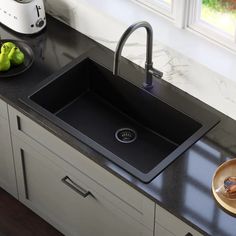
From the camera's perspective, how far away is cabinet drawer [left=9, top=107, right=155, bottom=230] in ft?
9.35

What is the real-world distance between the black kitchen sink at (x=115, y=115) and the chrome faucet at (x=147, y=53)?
8cm

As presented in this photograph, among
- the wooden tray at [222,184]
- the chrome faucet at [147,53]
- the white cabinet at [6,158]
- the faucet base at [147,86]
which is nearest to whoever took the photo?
the wooden tray at [222,184]

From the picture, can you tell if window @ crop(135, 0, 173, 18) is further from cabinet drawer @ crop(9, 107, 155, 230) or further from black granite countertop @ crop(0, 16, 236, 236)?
cabinet drawer @ crop(9, 107, 155, 230)

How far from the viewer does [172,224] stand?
2758 millimetres

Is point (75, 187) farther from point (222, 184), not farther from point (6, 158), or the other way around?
point (222, 184)

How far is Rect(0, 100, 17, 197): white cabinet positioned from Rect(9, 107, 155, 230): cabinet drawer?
5cm

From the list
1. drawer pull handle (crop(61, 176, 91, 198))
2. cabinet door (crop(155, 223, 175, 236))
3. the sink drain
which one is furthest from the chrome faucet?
cabinet door (crop(155, 223, 175, 236))

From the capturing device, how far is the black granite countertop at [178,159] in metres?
2.68

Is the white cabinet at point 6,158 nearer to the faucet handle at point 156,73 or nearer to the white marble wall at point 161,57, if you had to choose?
the white marble wall at point 161,57

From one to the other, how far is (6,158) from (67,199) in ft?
1.31

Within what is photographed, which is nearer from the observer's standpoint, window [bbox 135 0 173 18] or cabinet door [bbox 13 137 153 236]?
cabinet door [bbox 13 137 153 236]

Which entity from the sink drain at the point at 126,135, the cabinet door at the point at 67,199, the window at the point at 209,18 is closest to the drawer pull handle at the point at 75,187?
the cabinet door at the point at 67,199

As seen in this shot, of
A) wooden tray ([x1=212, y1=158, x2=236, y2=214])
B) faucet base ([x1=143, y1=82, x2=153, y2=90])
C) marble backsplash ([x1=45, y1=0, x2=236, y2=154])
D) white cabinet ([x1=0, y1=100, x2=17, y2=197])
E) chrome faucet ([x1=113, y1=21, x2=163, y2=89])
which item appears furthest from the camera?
white cabinet ([x1=0, y1=100, x2=17, y2=197])

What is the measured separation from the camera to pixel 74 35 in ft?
11.3
